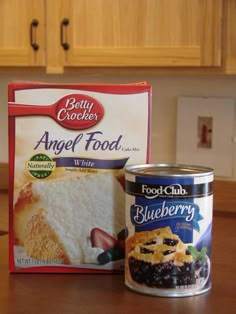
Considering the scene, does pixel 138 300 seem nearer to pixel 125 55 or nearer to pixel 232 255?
pixel 232 255

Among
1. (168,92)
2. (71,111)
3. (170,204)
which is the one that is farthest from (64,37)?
(170,204)

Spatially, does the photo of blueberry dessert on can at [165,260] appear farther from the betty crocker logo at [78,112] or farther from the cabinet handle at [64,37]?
the cabinet handle at [64,37]

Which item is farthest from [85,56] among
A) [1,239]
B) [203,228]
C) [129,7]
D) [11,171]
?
[203,228]

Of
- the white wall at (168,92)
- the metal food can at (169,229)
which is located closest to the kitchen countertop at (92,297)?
the metal food can at (169,229)

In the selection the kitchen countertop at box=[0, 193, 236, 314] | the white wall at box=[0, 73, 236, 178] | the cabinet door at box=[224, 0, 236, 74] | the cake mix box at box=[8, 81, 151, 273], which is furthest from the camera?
the white wall at box=[0, 73, 236, 178]

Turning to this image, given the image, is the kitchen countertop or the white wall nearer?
the kitchen countertop

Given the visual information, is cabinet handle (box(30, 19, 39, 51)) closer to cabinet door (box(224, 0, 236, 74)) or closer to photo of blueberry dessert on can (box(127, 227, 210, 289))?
cabinet door (box(224, 0, 236, 74))

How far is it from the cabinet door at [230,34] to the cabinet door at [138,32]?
0.06 ft

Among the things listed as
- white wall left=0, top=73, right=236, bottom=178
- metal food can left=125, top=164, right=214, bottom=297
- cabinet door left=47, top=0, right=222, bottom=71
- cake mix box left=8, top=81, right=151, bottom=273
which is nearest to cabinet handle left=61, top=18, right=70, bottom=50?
cabinet door left=47, top=0, right=222, bottom=71

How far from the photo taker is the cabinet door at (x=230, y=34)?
5.50ft

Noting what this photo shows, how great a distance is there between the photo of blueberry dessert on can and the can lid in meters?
0.09

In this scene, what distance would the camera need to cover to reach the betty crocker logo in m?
1.14

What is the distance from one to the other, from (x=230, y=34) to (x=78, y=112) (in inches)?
26.6

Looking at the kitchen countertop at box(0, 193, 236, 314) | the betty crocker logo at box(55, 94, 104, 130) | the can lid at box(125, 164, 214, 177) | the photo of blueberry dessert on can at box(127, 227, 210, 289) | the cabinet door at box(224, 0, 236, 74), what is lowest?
the kitchen countertop at box(0, 193, 236, 314)
